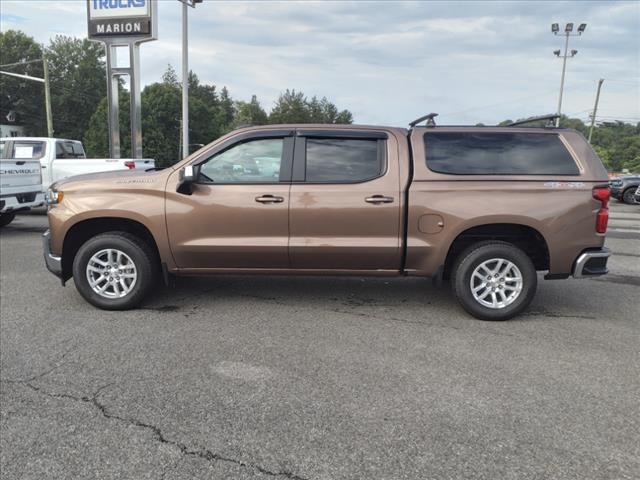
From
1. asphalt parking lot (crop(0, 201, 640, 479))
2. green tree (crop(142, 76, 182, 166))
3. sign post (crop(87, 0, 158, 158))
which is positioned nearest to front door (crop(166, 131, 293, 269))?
asphalt parking lot (crop(0, 201, 640, 479))

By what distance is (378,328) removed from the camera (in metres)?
4.81

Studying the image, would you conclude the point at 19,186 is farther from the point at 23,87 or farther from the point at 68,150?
the point at 23,87

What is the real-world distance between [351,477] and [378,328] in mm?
2278

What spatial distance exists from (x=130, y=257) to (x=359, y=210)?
231 centimetres

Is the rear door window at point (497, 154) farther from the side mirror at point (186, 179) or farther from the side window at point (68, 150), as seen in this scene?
the side window at point (68, 150)

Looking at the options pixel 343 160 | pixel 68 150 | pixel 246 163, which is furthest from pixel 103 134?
pixel 343 160

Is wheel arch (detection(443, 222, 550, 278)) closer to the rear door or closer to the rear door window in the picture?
the rear door window

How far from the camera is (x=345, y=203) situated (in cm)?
502

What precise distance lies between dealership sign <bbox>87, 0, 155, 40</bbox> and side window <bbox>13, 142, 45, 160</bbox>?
6.76m

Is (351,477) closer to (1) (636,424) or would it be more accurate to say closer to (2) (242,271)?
(1) (636,424)

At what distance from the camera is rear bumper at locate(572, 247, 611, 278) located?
16.2 ft

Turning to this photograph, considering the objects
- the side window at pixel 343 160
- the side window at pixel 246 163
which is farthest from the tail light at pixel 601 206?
the side window at pixel 246 163

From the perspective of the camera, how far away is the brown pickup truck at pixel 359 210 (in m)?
4.95

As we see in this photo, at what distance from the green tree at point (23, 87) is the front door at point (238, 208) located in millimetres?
77738
